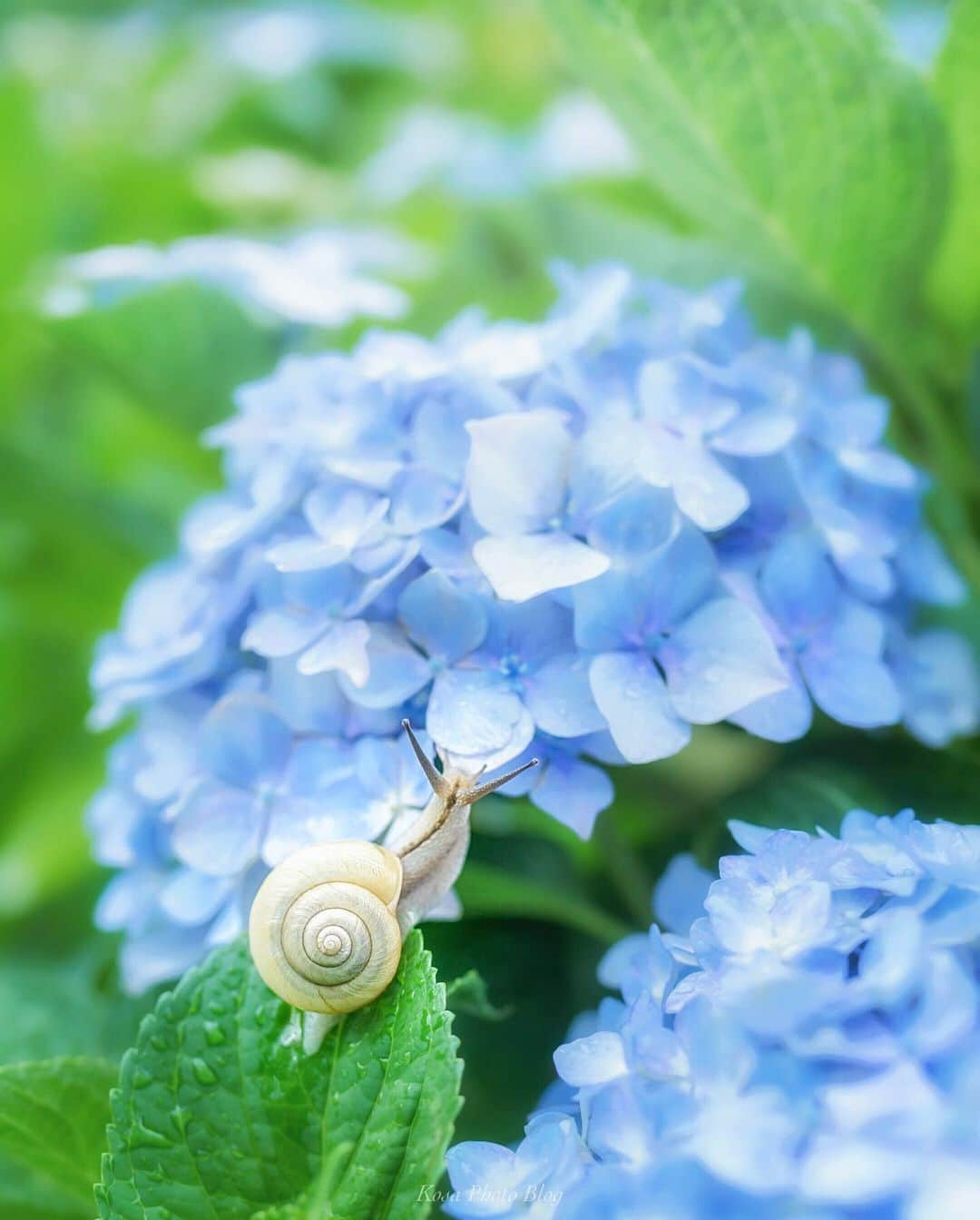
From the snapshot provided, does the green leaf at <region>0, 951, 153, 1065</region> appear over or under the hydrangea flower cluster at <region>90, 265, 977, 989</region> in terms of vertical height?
under

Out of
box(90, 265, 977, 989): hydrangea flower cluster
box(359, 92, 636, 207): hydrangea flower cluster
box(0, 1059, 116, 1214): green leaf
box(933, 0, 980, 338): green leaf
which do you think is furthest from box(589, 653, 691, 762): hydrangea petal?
box(359, 92, 636, 207): hydrangea flower cluster

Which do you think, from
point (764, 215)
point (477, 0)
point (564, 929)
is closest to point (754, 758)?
point (564, 929)

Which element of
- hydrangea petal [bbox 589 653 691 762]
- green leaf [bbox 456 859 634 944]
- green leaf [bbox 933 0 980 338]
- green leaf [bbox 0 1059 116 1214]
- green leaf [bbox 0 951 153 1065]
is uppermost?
green leaf [bbox 933 0 980 338]

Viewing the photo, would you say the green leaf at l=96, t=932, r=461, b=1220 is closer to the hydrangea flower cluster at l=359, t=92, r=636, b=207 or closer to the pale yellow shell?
the pale yellow shell

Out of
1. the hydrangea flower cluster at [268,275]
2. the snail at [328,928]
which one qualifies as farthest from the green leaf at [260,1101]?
the hydrangea flower cluster at [268,275]

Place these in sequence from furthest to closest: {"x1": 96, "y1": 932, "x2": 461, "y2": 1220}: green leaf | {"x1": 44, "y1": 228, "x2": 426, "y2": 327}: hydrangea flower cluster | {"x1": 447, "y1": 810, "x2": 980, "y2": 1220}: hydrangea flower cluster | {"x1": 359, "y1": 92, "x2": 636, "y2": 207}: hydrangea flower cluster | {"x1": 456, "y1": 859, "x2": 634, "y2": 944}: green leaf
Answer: {"x1": 359, "y1": 92, "x2": 636, "y2": 207}: hydrangea flower cluster < {"x1": 44, "y1": 228, "x2": 426, "y2": 327}: hydrangea flower cluster < {"x1": 456, "y1": 859, "x2": 634, "y2": 944}: green leaf < {"x1": 96, "y1": 932, "x2": 461, "y2": 1220}: green leaf < {"x1": 447, "y1": 810, "x2": 980, "y2": 1220}: hydrangea flower cluster

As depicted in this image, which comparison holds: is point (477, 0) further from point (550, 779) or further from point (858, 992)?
point (858, 992)

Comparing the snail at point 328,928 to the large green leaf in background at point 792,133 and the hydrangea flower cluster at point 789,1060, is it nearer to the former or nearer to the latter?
the hydrangea flower cluster at point 789,1060
